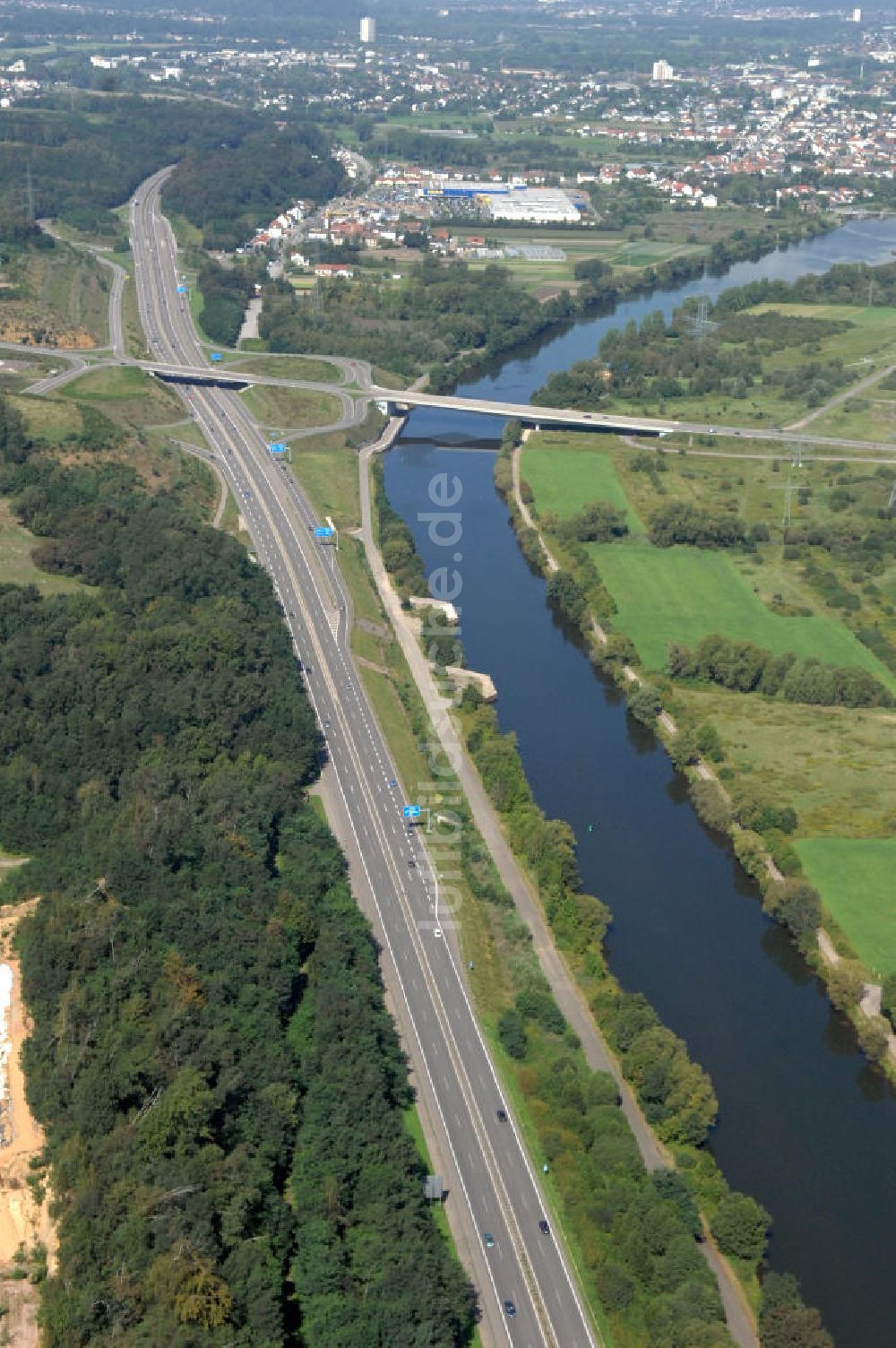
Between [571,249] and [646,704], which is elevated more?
[571,249]

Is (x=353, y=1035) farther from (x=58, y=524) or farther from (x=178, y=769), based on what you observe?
(x=58, y=524)

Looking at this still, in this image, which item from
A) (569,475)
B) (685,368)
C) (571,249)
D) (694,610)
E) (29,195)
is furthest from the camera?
(571,249)

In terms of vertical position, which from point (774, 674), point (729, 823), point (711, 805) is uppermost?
point (774, 674)

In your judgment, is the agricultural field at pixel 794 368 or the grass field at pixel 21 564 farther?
the agricultural field at pixel 794 368

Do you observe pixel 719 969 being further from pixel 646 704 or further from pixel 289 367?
pixel 289 367

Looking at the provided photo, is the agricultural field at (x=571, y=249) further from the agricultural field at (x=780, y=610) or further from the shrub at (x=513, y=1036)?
the shrub at (x=513, y=1036)

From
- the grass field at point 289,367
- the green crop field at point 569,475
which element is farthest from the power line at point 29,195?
the green crop field at point 569,475

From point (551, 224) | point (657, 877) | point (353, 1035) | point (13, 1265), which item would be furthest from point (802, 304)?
point (13, 1265)

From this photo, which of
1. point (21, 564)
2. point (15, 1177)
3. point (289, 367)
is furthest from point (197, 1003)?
point (289, 367)
